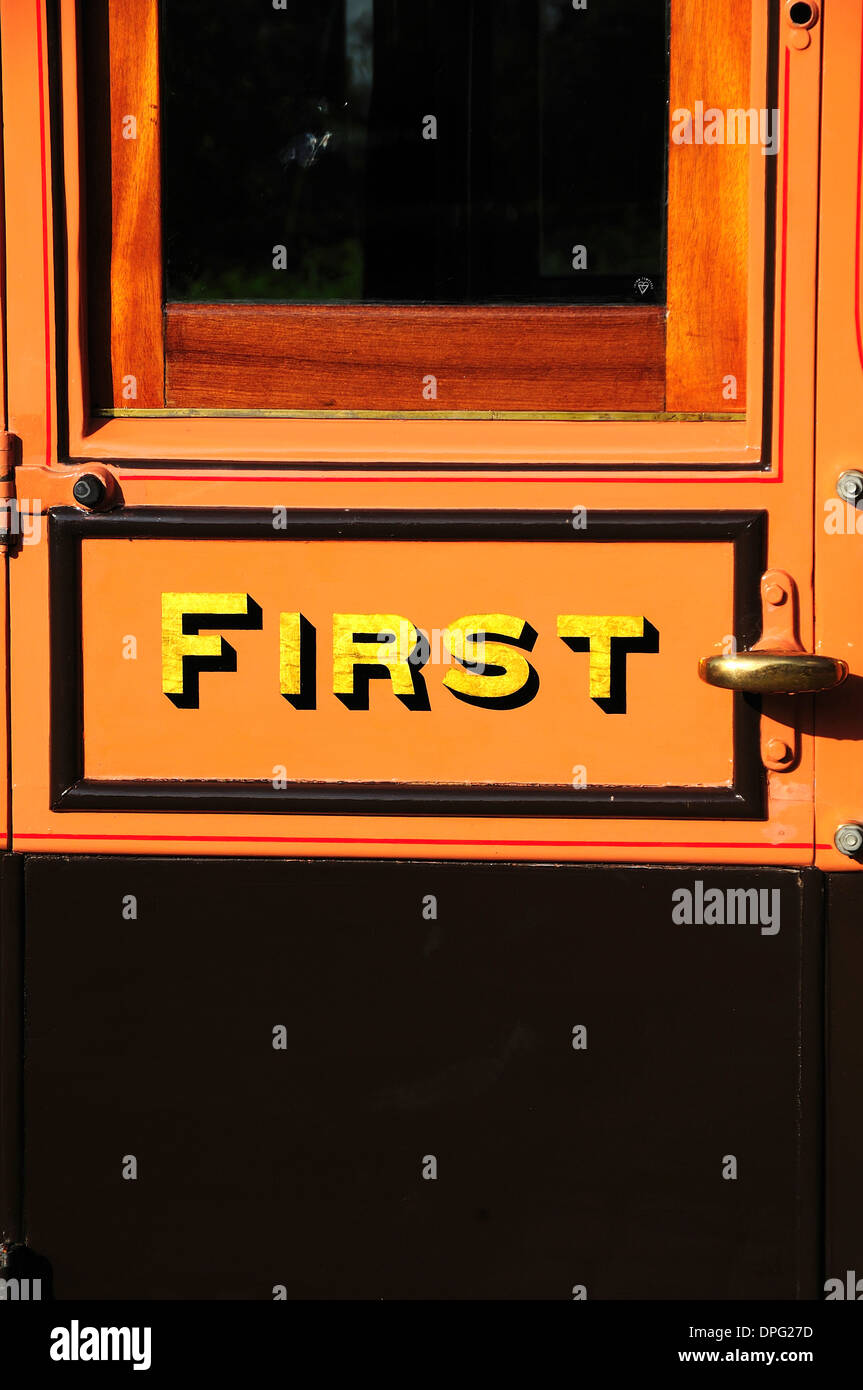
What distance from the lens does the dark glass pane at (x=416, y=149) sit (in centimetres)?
146

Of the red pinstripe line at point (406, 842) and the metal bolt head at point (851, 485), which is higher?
the metal bolt head at point (851, 485)

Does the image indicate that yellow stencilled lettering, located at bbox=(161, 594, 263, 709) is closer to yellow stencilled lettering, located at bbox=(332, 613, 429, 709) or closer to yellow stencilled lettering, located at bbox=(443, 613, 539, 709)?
yellow stencilled lettering, located at bbox=(332, 613, 429, 709)

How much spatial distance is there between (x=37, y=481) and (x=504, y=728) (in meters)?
0.61

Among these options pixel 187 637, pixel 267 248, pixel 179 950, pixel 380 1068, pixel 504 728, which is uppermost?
pixel 267 248

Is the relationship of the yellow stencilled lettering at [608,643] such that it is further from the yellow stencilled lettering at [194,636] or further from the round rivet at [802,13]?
the round rivet at [802,13]

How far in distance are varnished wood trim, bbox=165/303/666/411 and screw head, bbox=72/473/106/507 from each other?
19 centimetres

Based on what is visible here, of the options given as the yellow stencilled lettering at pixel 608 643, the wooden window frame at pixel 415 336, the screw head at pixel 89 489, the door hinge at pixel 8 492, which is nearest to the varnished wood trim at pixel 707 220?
the wooden window frame at pixel 415 336

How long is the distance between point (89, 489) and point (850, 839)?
0.94 metres

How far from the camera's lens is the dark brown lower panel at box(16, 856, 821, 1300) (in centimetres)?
149

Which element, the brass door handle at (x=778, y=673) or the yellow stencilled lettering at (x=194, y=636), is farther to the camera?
the yellow stencilled lettering at (x=194, y=636)

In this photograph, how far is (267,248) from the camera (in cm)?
153

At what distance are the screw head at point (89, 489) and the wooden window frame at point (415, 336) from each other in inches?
3.9
